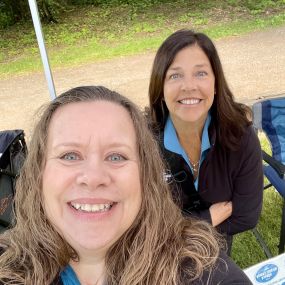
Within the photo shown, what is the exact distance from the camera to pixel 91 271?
4.14ft

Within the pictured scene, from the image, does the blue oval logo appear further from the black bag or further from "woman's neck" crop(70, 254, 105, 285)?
the black bag

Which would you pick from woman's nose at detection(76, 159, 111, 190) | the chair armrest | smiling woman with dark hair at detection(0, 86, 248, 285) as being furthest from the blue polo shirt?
woman's nose at detection(76, 159, 111, 190)

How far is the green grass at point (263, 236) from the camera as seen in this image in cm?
261

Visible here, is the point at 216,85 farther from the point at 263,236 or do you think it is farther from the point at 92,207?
the point at 263,236

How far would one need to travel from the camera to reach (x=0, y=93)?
640cm

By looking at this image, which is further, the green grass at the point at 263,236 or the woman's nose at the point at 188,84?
the green grass at the point at 263,236

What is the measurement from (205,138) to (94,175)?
2.94 feet

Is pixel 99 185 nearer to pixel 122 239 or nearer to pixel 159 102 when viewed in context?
pixel 122 239

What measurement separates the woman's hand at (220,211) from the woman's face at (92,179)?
81 centimetres

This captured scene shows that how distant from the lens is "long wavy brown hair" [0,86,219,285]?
3.93 feet

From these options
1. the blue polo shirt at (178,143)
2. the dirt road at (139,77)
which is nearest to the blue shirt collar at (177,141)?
the blue polo shirt at (178,143)

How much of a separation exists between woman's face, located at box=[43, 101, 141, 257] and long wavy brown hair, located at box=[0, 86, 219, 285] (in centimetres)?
7

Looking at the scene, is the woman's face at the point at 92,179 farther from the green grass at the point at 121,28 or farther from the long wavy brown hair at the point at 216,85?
the green grass at the point at 121,28

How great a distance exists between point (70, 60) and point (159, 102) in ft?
18.9
